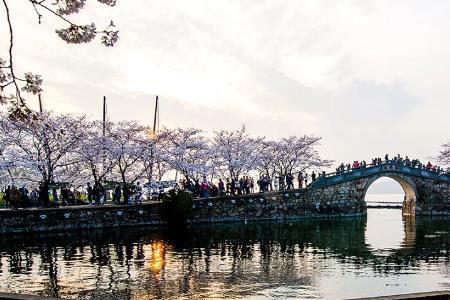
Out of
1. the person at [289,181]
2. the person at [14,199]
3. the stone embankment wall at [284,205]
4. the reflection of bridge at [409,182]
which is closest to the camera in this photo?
the person at [14,199]

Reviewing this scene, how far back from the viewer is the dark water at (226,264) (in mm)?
16766

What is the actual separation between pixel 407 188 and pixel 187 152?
947 inches

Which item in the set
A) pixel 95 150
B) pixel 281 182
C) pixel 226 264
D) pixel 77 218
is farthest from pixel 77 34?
pixel 281 182

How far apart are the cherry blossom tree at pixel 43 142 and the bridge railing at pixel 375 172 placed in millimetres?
24008

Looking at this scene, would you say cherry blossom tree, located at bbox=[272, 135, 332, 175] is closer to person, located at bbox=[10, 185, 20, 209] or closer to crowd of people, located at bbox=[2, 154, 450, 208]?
crowd of people, located at bbox=[2, 154, 450, 208]

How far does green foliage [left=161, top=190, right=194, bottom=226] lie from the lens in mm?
41406

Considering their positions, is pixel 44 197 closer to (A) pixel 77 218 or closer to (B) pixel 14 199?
(B) pixel 14 199

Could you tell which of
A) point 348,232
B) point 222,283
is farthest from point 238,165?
point 222,283

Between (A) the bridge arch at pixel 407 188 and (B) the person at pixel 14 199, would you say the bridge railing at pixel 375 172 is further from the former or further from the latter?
(B) the person at pixel 14 199

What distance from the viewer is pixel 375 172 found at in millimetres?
53062

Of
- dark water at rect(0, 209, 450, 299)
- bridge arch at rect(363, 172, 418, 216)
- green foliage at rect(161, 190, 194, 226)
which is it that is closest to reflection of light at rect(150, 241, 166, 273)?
dark water at rect(0, 209, 450, 299)

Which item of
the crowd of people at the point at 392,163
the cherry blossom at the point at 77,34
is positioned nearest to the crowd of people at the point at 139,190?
the crowd of people at the point at 392,163

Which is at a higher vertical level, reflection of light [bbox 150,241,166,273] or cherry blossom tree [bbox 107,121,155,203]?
cherry blossom tree [bbox 107,121,155,203]

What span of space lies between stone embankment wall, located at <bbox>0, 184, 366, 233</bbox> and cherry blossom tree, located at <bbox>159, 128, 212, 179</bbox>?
8263 mm
